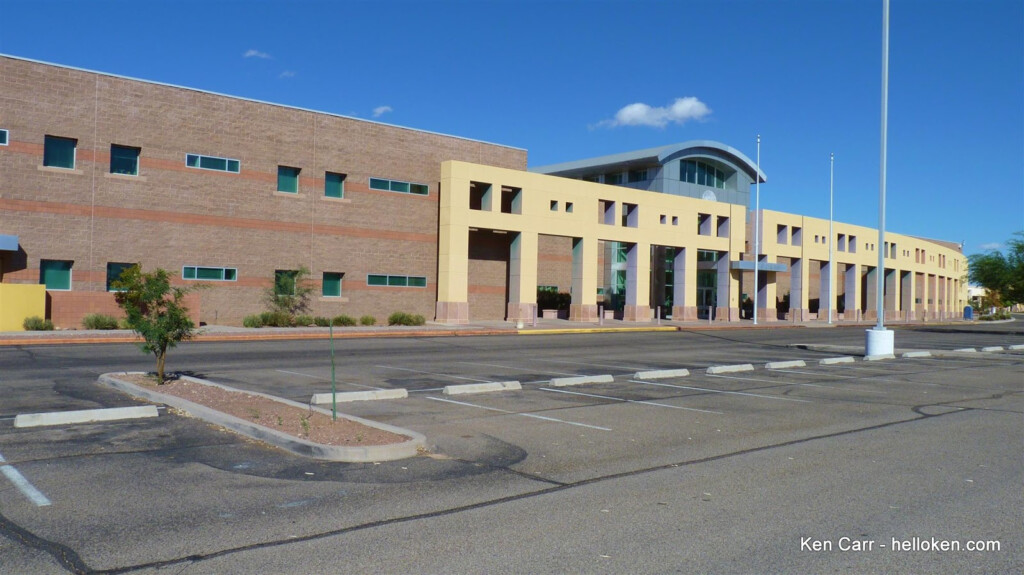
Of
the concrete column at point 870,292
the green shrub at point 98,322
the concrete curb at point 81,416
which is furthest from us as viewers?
the concrete column at point 870,292

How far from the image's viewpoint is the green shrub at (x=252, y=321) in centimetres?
3225

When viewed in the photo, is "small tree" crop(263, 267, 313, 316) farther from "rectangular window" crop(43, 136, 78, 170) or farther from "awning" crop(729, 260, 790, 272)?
"awning" crop(729, 260, 790, 272)

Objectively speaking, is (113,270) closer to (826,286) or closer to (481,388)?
(481,388)

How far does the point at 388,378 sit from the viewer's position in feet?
54.5

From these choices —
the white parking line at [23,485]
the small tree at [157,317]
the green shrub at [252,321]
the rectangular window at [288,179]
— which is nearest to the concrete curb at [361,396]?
the small tree at [157,317]

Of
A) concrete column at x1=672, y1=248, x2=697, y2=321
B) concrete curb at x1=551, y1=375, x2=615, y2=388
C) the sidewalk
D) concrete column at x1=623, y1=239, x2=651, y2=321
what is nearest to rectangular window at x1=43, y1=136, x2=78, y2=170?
the sidewalk

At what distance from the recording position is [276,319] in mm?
32844

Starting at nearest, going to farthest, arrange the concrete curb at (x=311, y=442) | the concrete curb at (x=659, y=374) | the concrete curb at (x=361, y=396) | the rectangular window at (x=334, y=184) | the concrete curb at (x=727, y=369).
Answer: the concrete curb at (x=311, y=442) < the concrete curb at (x=361, y=396) < the concrete curb at (x=659, y=374) < the concrete curb at (x=727, y=369) < the rectangular window at (x=334, y=184)

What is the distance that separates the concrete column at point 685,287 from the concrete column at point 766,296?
8237mm

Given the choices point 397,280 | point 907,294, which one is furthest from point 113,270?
point 907,294

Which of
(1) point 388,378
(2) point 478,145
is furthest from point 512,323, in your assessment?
(1) point 388,378

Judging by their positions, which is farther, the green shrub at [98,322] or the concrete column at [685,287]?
the concrete column at [685,287]

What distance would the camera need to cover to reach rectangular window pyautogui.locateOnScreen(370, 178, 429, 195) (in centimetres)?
3738

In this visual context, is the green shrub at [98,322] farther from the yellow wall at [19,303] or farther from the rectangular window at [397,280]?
the rectangular window at [397,280]
